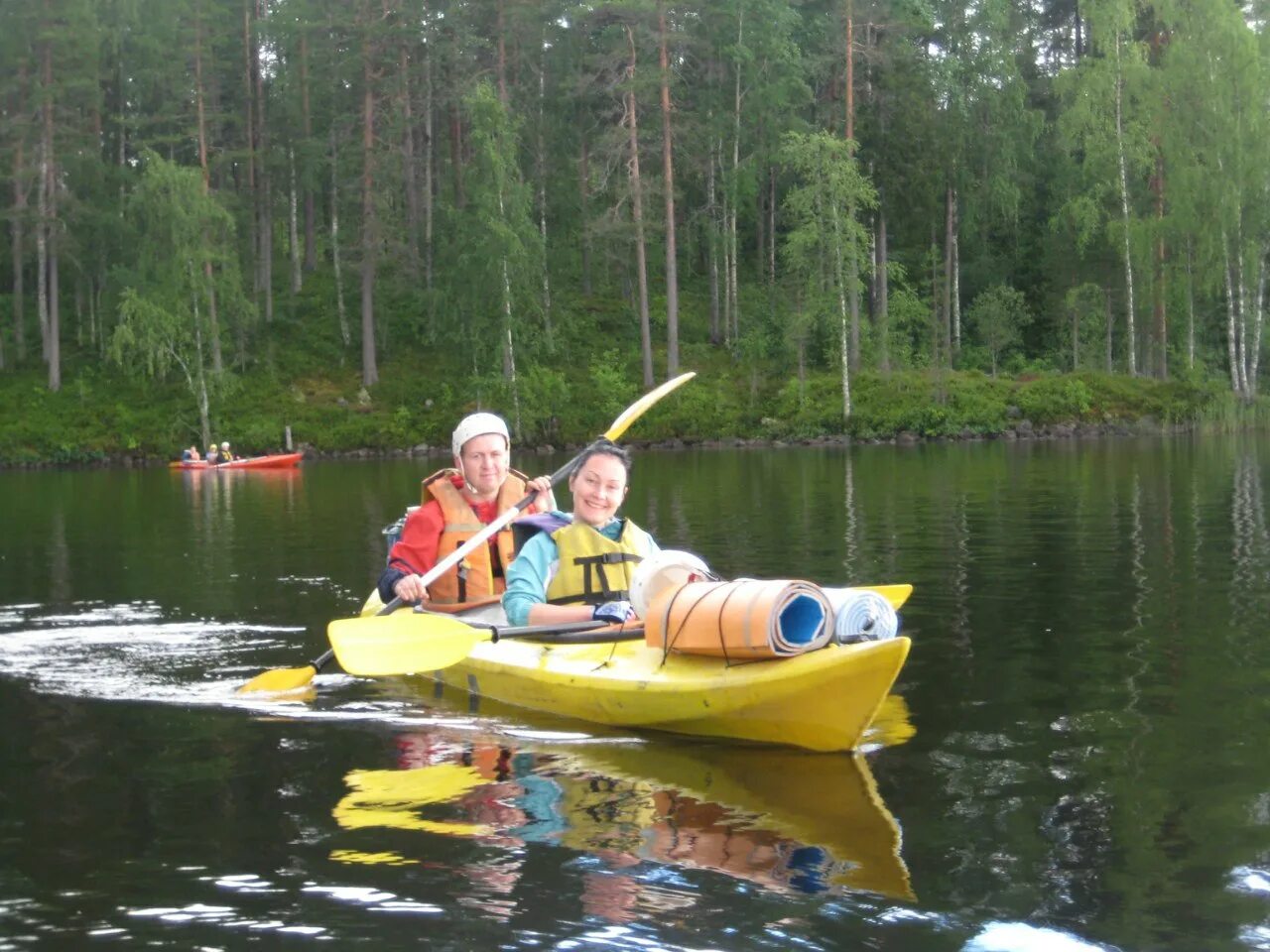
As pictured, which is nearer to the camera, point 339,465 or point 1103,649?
point 1103,649

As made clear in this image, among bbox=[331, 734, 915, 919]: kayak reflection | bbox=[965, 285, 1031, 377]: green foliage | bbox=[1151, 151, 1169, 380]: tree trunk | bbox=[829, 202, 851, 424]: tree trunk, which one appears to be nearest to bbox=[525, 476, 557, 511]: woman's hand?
bbox=[331, 734, 915, 919]: kayak reflection

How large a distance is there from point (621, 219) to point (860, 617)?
106ft

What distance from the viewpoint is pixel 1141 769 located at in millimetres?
5820

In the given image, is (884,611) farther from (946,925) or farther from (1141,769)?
(946,925)

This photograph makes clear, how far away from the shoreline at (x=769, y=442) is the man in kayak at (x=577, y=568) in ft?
89.0

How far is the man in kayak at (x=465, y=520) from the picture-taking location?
844 centimetres

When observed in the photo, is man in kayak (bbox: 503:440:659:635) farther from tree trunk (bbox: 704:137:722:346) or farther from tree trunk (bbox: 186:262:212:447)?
tree trunk (bbox: 704:137:722:346)

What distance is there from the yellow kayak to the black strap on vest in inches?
14.5

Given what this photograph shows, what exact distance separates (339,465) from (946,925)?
2985 centimetres

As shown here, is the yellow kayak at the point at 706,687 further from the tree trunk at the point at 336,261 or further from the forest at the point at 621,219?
the tree trunk at the point at 336,261

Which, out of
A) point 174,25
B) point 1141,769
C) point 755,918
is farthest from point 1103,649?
point 174,25

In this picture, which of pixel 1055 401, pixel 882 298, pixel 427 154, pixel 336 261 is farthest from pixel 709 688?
pixel 427 154

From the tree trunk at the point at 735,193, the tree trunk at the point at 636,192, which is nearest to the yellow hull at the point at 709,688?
the tree trunk at the point at 636,192

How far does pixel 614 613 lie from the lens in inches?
289
